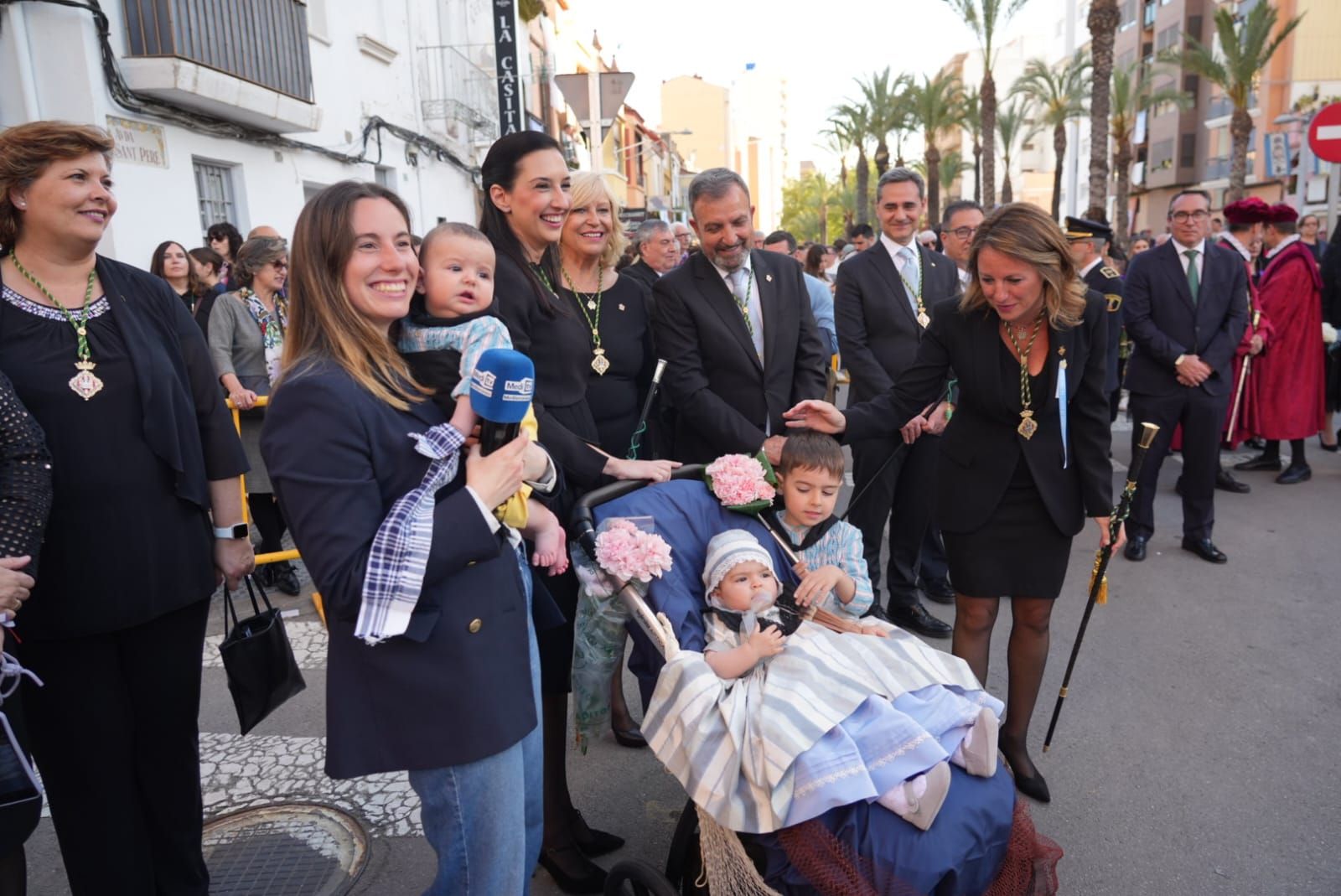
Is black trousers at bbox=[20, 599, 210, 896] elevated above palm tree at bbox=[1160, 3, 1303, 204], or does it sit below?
below

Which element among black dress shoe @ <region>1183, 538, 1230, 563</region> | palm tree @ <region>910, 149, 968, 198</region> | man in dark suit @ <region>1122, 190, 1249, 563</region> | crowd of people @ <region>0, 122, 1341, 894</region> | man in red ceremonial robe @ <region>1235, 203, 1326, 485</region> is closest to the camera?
crowd of people @ <region>0, 122, 1341, 894</region>

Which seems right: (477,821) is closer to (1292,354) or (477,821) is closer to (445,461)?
(445,461)

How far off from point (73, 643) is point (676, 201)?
61152 mm

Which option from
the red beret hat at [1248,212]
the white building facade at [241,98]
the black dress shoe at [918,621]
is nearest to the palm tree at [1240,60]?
the red beret hat at [1248,212]

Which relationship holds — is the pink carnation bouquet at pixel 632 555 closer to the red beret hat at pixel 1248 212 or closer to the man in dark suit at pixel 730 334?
the man in dark suit at pixel 730 334

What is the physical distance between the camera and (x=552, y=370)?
300 centimetres

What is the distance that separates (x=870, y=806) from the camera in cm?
210

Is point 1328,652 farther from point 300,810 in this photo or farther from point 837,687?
point 300,810

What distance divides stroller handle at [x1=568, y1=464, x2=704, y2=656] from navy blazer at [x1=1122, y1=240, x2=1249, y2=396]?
4357 mm

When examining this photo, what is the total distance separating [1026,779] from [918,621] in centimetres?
153

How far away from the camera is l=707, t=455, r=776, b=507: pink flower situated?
9.34 feet

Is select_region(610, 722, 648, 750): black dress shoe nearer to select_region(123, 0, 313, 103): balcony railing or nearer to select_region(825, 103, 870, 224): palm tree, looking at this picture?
select_region(123, 0, 313, 103): balcony railing

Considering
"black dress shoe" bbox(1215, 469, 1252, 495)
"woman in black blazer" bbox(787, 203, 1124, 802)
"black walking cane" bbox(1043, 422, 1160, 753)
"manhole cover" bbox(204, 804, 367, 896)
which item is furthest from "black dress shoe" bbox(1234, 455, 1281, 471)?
"manhole cover" bbox(204, 804, 367, 896)

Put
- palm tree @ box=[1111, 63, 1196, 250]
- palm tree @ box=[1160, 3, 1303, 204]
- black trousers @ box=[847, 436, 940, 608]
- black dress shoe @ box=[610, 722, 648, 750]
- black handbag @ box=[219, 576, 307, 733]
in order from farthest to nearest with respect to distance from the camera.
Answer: palm tree @ box=[1111, 63, 1196, 250]
palm tree @ box=[1160, 3, 1303, 204]
black trousers @ box=[847, 436, 940, 608]
black dress shoe @ box=[610, 722, 648, 750]
black handbag @ box=[219, 576, 307, 733]
